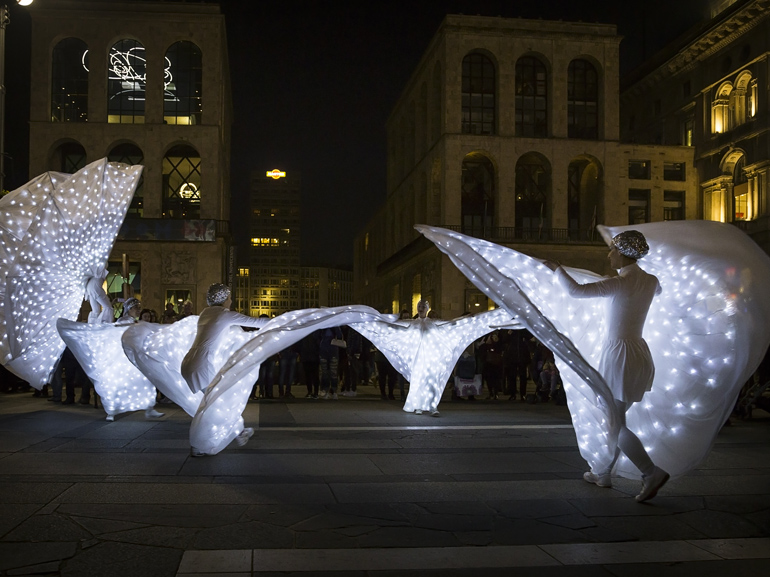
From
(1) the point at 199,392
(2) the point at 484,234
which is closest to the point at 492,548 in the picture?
(1) the point at 199,392

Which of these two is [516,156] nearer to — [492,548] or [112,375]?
[112,375]

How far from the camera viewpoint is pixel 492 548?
15.5 ft

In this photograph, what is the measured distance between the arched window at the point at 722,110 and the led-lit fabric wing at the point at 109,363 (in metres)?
45.0

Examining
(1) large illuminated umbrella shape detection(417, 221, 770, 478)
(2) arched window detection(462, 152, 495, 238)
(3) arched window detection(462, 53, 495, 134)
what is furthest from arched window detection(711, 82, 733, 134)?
(1) large illuminated umbrella shape detection(417, 221, 770, 478)

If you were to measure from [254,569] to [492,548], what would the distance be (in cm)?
147

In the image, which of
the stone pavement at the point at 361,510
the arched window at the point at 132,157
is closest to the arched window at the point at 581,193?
the arched window at the point at 132,157

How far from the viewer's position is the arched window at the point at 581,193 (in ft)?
167

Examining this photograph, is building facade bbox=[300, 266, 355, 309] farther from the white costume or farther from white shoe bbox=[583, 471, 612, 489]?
white shoe bbox=[583, 471, 612, 489]

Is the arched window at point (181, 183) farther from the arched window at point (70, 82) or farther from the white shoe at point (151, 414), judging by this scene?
the white shoe at point (151, 414)

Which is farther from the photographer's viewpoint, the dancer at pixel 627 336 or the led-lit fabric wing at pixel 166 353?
the led-lit fabric wing at pixel 166 353

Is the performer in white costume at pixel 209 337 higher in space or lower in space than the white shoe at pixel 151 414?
higher

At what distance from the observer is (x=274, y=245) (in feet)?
608

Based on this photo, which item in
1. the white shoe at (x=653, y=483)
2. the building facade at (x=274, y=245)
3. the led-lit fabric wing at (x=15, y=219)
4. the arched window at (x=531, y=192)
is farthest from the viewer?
the building facade at (x=274, y=245)

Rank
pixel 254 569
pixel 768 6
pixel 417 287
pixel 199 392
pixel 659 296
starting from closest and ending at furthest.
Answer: pixel 254 569
pixel 659 296
pixel 199 392
pixel 768 6
pixel 417 287
